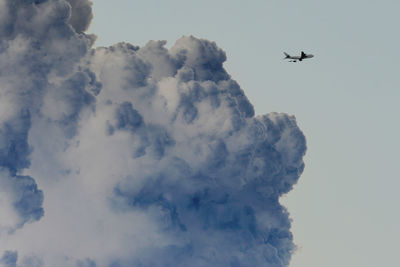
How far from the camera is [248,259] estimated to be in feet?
339

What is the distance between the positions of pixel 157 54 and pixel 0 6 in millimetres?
23865

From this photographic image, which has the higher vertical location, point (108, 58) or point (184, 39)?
point (184, 39)

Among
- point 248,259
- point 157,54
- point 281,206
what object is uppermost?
point 157,54

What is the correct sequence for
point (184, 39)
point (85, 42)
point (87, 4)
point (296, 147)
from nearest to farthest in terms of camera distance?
point (85, 42)
point (87, 4)
point (184, 39)
point (296, 147)

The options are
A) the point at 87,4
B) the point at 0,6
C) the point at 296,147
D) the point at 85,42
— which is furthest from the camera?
the point at 296,147

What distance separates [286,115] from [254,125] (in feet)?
37.1

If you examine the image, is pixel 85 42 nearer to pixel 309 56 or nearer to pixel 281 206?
pixel 309 56

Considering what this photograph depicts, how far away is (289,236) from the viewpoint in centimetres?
10825

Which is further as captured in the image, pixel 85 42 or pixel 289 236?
pixel 289 236

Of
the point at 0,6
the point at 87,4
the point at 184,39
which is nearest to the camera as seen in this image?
the point at 0,6

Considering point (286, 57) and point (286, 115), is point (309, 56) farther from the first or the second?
point (286, 115)

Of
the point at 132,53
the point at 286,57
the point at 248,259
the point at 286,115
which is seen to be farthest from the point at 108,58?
the point at 248,259

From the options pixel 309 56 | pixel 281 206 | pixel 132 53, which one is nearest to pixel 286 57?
pixel 309 56

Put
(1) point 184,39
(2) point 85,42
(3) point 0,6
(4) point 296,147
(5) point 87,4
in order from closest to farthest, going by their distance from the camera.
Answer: (3) point 0,6, (2) point 85,42, (5) point 87,4, (1) point 184,39, (4) point 296,147
